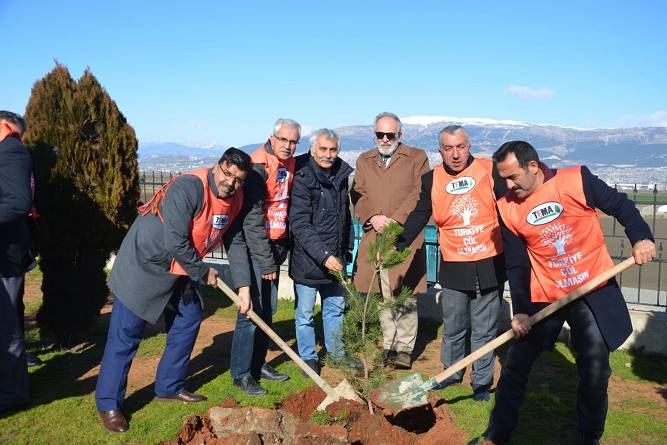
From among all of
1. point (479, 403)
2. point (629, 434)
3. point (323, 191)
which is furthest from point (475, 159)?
point (629, 434)

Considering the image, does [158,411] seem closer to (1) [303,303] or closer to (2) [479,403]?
(1) [303,303]

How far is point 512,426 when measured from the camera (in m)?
3.80

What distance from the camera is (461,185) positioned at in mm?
4543

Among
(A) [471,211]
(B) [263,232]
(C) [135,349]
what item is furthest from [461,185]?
(C) [135,349]

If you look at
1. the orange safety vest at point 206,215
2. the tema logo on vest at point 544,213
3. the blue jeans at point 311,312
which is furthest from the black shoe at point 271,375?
the tema logo on vest at point 544,213

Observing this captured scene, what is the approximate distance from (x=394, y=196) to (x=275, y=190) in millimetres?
1008

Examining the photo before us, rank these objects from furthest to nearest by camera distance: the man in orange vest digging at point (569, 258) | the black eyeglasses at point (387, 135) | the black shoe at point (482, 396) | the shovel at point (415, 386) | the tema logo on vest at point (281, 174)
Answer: the black eyeglasses at point (387, 135) < the tema logo on vest at point (281, 174) < the black shoe at point (482, 396) < the shovel at point (415, 386) < the man in orange vest digging at point (569, 258)

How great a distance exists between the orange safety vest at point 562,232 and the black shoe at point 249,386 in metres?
2.31

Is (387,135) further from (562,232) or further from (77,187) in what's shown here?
(77,187)

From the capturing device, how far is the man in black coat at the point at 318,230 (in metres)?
4.82

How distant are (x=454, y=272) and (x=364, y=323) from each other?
91 centimetres

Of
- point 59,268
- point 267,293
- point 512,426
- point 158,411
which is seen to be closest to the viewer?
point 512,426

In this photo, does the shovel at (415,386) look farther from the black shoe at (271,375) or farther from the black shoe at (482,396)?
the black shoe at (271,375)

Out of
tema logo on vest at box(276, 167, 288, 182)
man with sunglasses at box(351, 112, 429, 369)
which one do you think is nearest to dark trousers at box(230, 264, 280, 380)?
tema logo on vest at box(276, 167, 288, 182)
